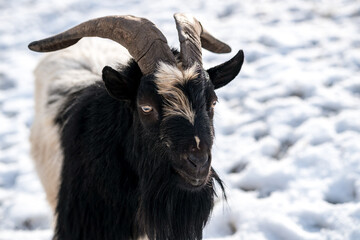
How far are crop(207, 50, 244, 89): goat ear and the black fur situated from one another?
0.25 metres

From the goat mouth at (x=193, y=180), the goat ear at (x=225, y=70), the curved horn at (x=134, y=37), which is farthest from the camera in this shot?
the goat ear at (x=225, y=70)

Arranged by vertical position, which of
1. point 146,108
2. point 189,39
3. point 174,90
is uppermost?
point 189,39

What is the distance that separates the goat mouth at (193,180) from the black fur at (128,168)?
4 centimetres

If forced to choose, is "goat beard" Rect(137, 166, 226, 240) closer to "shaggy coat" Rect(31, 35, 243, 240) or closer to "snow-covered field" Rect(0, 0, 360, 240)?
"shaggy coat" Rect(31, 35, 243, 240)

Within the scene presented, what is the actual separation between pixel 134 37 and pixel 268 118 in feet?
9.36

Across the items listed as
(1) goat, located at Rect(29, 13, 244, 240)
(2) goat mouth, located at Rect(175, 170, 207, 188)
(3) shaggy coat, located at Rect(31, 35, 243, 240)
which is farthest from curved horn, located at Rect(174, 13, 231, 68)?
(2) goat mouth, located at Rect(175, 170, 207, 188)

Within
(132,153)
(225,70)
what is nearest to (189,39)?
(225,70)

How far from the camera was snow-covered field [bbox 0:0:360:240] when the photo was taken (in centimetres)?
379

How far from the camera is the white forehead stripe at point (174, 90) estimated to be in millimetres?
2381

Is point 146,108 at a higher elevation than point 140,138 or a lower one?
higher

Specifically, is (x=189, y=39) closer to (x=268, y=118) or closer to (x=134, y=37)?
(x=134, y=37)

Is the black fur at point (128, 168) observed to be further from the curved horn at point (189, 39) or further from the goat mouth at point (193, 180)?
the curved horn at point (189, 39)

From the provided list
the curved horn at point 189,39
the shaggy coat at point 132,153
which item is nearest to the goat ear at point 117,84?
the shaggy coat at point 132,153

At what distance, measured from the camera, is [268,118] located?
5.11 m
